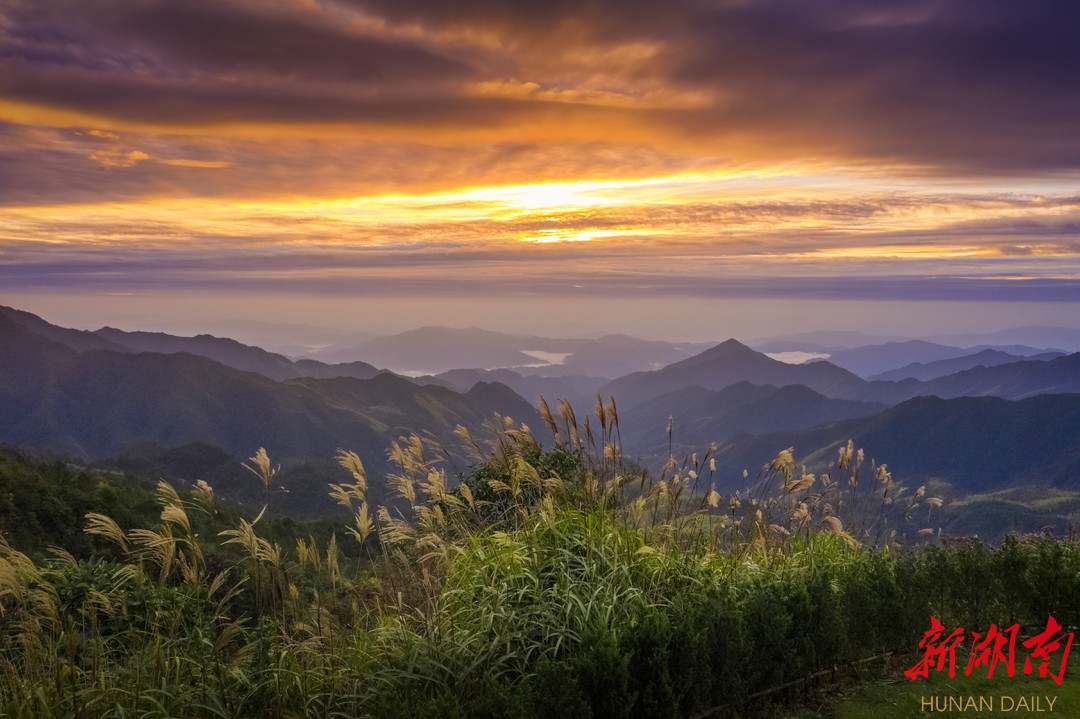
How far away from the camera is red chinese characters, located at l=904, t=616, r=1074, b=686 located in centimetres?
614

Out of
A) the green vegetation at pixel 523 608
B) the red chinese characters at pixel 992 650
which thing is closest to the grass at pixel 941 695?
the red chinese characters at pixel 992 650

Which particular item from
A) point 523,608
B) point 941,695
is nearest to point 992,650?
point 941,695

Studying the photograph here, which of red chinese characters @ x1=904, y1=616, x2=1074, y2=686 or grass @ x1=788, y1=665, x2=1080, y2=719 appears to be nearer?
grass @ x1=788, y1=665, x2=1080, y2=719

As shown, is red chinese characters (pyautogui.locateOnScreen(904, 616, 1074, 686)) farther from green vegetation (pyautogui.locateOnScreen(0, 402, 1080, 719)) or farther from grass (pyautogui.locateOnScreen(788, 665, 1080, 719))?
green vegetation (pyautogui.locateOnScreen(0, 402, 1080, 719))

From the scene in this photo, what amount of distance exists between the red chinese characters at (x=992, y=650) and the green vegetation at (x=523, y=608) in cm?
22

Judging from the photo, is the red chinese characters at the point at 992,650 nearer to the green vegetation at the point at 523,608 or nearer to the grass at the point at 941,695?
the grass at the point at 941,695

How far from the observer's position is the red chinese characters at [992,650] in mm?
6141

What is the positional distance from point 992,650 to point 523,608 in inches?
186

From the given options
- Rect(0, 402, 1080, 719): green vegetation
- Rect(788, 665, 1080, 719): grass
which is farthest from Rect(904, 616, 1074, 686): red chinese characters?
Rect(0, 402, 1080, 719): green vegetation

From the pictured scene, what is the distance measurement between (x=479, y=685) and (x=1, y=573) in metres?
2.77

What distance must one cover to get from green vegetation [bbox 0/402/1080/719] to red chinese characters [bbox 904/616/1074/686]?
22 cm

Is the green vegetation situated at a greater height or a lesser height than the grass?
greater

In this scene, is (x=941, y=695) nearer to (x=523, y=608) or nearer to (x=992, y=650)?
(x=992, y=650)

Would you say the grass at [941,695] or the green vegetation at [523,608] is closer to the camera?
the green vegetation at [523,608]
